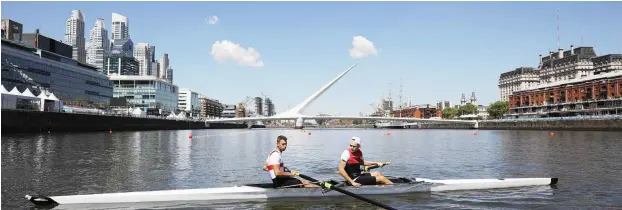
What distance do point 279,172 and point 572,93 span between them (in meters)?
127

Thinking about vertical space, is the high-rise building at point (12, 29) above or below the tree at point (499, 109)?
above

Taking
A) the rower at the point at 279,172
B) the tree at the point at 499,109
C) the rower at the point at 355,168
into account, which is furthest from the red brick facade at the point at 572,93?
the rower at the point at 279,172

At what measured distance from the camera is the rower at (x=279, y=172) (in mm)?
14383

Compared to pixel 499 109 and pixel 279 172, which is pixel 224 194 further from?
pixel 499 109

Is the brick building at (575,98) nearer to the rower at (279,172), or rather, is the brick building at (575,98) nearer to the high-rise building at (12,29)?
the rower at (279,172)

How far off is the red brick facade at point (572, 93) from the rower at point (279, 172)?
360 feet

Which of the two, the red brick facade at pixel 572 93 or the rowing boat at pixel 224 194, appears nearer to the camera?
the rowing boat at pixel 224 194

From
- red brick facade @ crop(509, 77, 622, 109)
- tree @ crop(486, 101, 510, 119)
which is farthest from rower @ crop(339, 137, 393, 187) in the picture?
tree @ crop(486, 101, 510, 119)

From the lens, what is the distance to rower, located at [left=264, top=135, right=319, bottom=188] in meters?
14.4

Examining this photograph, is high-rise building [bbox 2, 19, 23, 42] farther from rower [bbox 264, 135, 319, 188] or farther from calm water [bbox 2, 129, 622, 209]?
rower [bbox 264, 135, 319, 188]

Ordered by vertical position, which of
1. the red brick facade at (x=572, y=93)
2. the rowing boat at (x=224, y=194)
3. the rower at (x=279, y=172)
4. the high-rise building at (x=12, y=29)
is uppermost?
the high-rise building at (x=12, y=29)

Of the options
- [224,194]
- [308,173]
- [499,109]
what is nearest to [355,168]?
[224,194]

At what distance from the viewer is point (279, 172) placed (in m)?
14.6

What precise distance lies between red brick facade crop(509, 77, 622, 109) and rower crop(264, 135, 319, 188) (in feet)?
360
